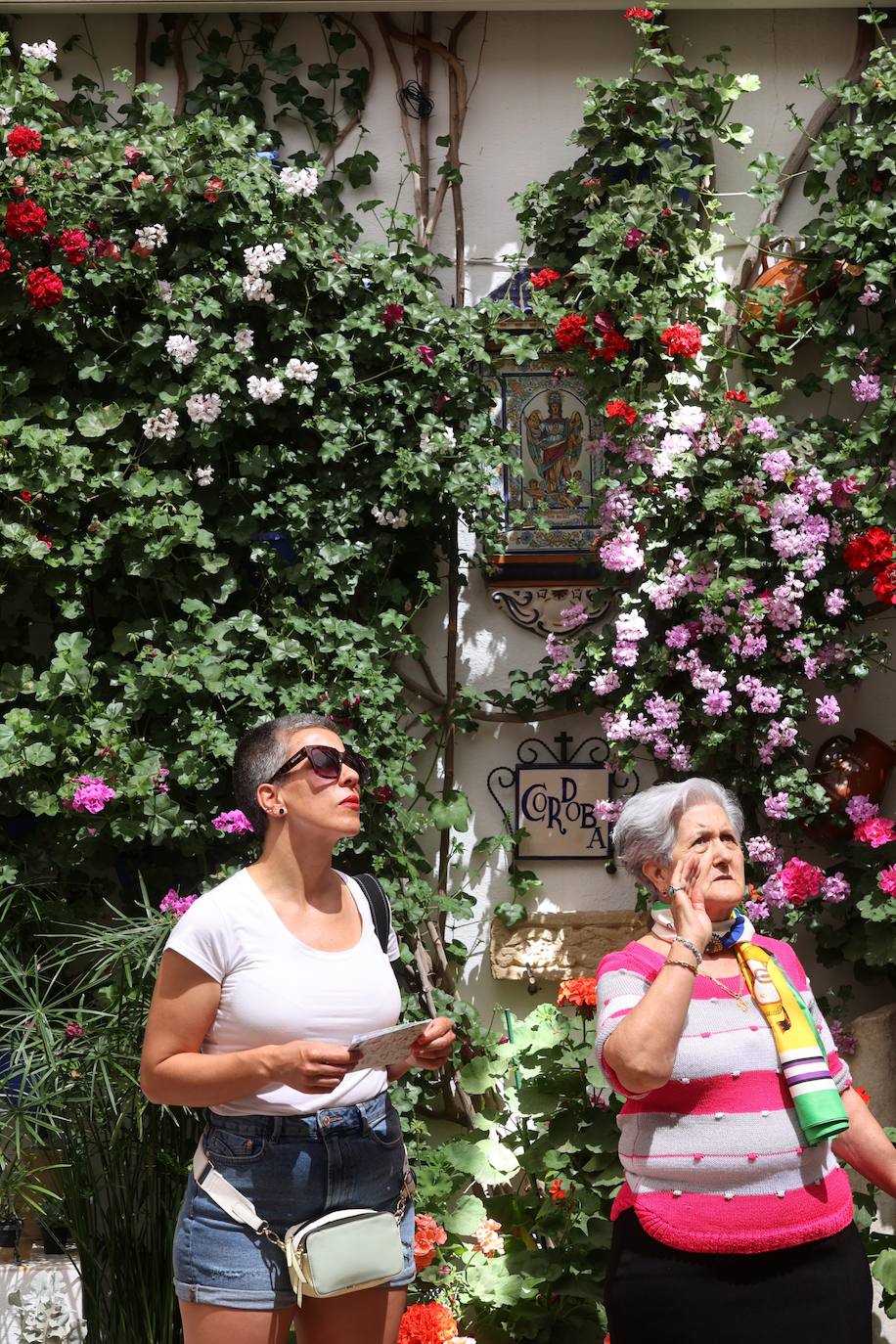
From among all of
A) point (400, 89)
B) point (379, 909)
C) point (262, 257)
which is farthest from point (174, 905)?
point (400, 89)

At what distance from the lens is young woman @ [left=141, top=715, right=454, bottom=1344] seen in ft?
7.65

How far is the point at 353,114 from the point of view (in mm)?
4160

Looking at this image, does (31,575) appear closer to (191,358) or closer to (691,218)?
(191,358)

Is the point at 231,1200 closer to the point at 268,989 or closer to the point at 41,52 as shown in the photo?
the point at 268,989

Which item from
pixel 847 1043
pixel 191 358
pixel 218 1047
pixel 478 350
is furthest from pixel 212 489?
pixel 847 1043

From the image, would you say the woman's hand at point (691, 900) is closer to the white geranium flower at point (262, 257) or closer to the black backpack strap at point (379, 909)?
the black backpack strap at point (379, 909)

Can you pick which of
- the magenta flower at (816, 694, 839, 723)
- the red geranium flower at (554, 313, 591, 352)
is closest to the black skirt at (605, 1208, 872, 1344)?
A: the magenta flower at (816, 694, 839, 723)

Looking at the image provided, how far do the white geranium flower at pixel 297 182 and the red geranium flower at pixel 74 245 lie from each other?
525mm

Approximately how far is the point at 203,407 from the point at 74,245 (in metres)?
0.51

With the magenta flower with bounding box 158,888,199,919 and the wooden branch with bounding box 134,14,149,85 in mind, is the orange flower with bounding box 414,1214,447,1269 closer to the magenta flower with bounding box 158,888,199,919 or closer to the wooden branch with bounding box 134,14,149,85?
the magenta flower with bounding box 158,888,199,919

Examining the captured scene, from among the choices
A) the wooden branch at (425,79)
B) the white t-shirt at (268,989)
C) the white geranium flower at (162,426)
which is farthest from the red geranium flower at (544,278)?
the white t-shirt at (268,989)

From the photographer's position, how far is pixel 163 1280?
3.19m

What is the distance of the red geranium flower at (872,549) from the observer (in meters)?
3.76

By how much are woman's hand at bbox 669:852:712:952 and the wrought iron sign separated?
1.58 m
